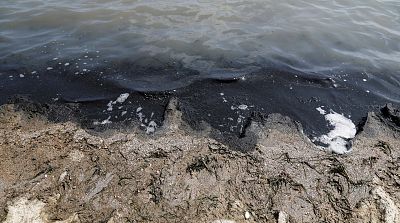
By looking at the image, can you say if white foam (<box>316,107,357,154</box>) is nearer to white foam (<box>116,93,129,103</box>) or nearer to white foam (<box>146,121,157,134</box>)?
white foam (<box>146,121,157,134</box>)

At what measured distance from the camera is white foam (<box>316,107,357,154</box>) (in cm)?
441

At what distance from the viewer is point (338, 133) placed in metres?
4.70

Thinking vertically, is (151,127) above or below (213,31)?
below

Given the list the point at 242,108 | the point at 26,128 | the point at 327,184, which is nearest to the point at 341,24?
the point at 242,108

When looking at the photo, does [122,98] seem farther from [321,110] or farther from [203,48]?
[321,110]

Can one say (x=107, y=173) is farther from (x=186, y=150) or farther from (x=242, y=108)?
(x=242, y=108)

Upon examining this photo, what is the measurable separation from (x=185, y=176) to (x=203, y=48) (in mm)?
3661

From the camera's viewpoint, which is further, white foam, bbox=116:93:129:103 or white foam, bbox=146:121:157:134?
white foam, bbox=116:93:129:103

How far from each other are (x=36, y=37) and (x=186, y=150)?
193 inches

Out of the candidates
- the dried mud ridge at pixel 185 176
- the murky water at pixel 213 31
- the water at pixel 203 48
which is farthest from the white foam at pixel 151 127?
the murky water at pixel 213 31

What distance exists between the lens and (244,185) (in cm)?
375

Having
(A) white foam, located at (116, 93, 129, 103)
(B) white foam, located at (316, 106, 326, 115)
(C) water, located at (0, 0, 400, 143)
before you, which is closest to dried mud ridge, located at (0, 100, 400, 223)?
(B) white foam, located at (316, 106, 326, 115)

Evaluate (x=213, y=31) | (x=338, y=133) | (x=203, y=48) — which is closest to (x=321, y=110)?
(x=338, y=133)

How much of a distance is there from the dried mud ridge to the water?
1.05 meters
